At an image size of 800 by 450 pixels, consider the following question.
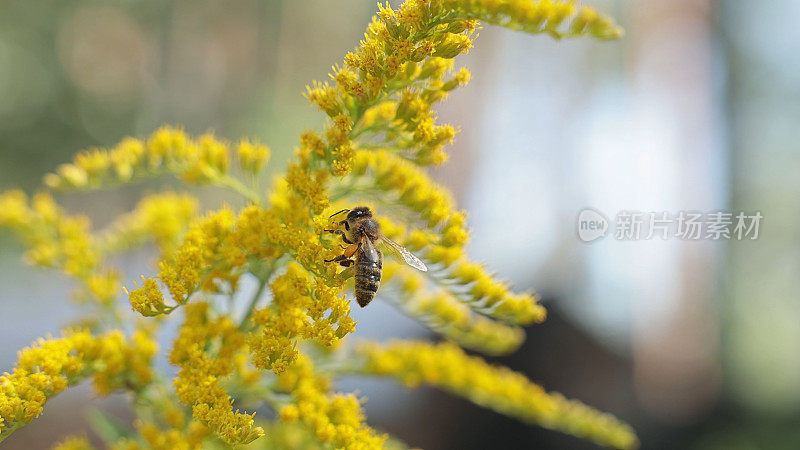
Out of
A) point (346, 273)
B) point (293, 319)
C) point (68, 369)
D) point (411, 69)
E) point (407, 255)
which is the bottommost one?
point (68, 369)

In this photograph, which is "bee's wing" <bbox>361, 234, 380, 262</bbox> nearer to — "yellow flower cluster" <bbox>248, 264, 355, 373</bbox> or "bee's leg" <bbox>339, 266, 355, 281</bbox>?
"bee's leg" <bbox>339, 266, 355, 281</bbox>

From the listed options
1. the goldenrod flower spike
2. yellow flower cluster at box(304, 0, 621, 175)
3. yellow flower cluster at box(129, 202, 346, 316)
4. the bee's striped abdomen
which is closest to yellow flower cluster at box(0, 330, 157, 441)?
the goldenrod flower spike

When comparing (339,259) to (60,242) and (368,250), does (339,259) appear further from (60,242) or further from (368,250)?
(60,242)

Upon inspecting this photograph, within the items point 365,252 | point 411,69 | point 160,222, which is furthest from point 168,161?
point 411,69

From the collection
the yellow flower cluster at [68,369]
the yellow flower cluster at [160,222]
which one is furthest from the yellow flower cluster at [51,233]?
the yellow flower cluster at [68,369]

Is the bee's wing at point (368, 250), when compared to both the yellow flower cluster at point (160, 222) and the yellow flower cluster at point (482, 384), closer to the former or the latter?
the yellow flower cluster at point (482, 384)

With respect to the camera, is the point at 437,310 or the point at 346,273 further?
the point at 437,310

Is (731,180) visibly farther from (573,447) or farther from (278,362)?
(278,362)

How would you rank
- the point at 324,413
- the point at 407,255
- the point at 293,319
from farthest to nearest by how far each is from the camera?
1. the point at 407,255
2. the point at 324,413
3. the point at 293,319
